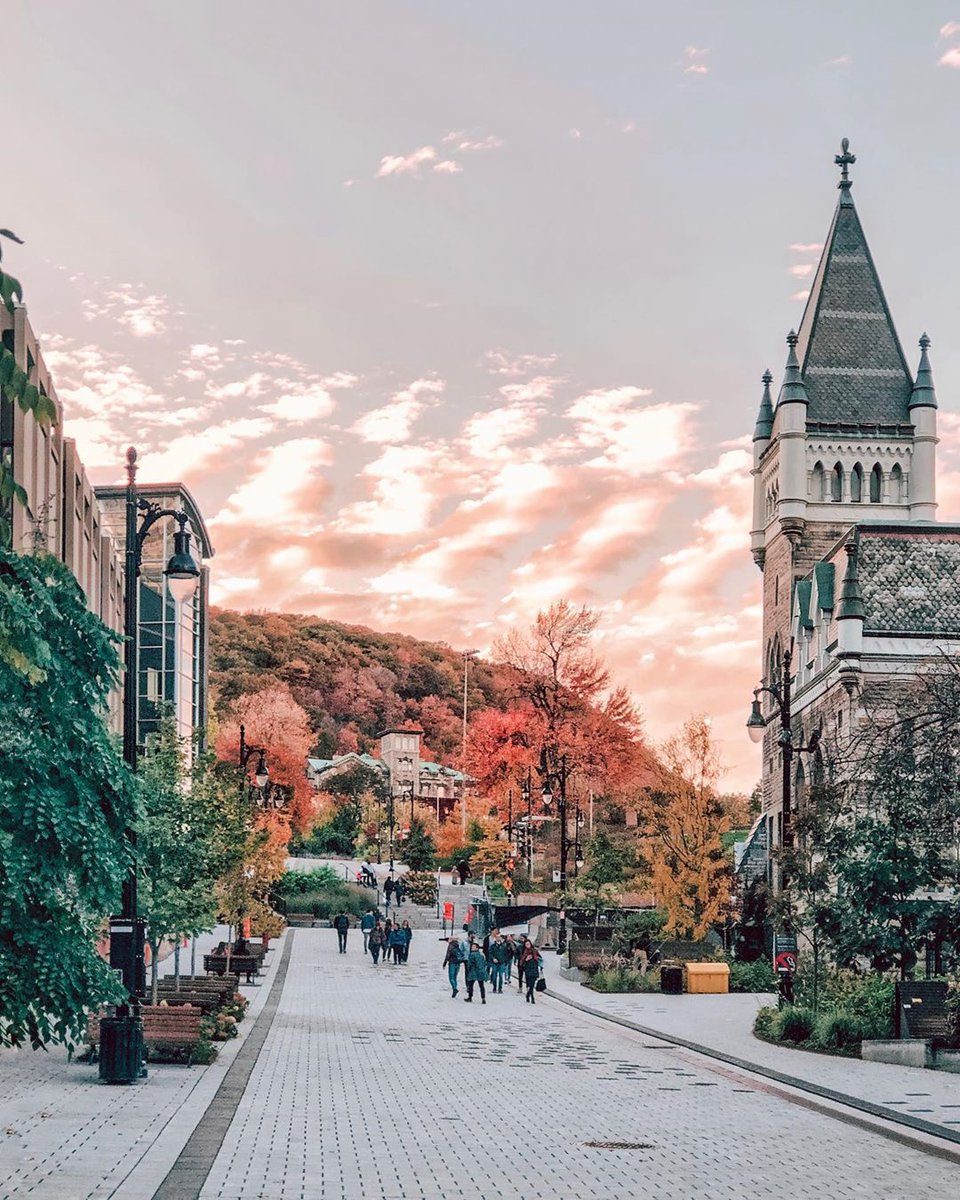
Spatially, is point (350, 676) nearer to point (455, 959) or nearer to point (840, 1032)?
point (455, 959)

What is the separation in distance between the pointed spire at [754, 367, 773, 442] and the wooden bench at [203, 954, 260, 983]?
38.3 meters

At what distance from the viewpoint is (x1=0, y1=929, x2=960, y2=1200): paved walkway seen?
521 inches

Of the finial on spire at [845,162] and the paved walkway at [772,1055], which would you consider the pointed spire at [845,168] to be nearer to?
the finial on spire at [845,162]

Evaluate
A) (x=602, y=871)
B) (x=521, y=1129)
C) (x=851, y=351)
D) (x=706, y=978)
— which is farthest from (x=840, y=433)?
(x=521, y=1129)

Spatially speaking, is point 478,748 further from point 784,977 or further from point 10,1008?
point 10,1008

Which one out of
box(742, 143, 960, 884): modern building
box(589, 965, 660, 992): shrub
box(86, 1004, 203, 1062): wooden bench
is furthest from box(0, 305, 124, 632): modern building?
box(742, 143, 960, 884): modern building

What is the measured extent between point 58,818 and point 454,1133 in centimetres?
511

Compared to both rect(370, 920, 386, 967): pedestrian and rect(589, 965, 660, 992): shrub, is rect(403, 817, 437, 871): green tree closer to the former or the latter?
rect(370, 920, 386, 967): pedestrian

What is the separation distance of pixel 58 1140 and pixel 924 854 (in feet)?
57.7

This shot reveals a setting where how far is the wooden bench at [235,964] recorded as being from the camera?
129 feet

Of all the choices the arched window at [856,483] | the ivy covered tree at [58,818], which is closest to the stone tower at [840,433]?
the arched window at [856,483]

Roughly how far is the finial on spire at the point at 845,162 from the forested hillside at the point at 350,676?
232 ft

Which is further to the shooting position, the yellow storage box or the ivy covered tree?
the yellow storage box

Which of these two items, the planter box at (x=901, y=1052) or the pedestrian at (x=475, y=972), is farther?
the pedestrian at (x=475, y=972)
